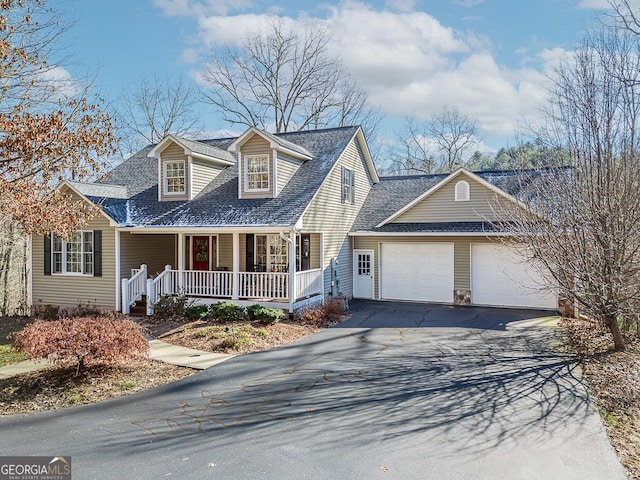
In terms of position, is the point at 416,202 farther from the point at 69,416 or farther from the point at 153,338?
the point at 69,416

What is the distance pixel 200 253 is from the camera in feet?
57.7

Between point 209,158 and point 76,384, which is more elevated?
point 209,158

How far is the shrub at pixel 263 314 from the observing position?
12.9m

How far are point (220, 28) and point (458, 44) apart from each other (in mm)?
17506

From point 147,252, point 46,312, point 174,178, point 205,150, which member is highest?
point 205,150

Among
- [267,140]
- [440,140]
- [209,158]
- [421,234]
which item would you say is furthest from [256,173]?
[440,140]

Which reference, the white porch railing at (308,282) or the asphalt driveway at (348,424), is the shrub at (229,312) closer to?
the white porch railing at (308,282)

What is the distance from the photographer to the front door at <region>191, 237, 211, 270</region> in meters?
17.5

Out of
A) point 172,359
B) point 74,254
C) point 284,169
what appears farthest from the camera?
point 284,169

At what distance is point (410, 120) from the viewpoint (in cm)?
4056

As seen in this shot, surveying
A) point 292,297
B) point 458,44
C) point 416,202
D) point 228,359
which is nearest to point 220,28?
point 458,44

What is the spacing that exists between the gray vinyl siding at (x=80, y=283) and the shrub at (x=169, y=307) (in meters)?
2.07

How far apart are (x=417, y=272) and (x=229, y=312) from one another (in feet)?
25.5

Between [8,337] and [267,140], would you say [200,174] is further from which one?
[8,337]
